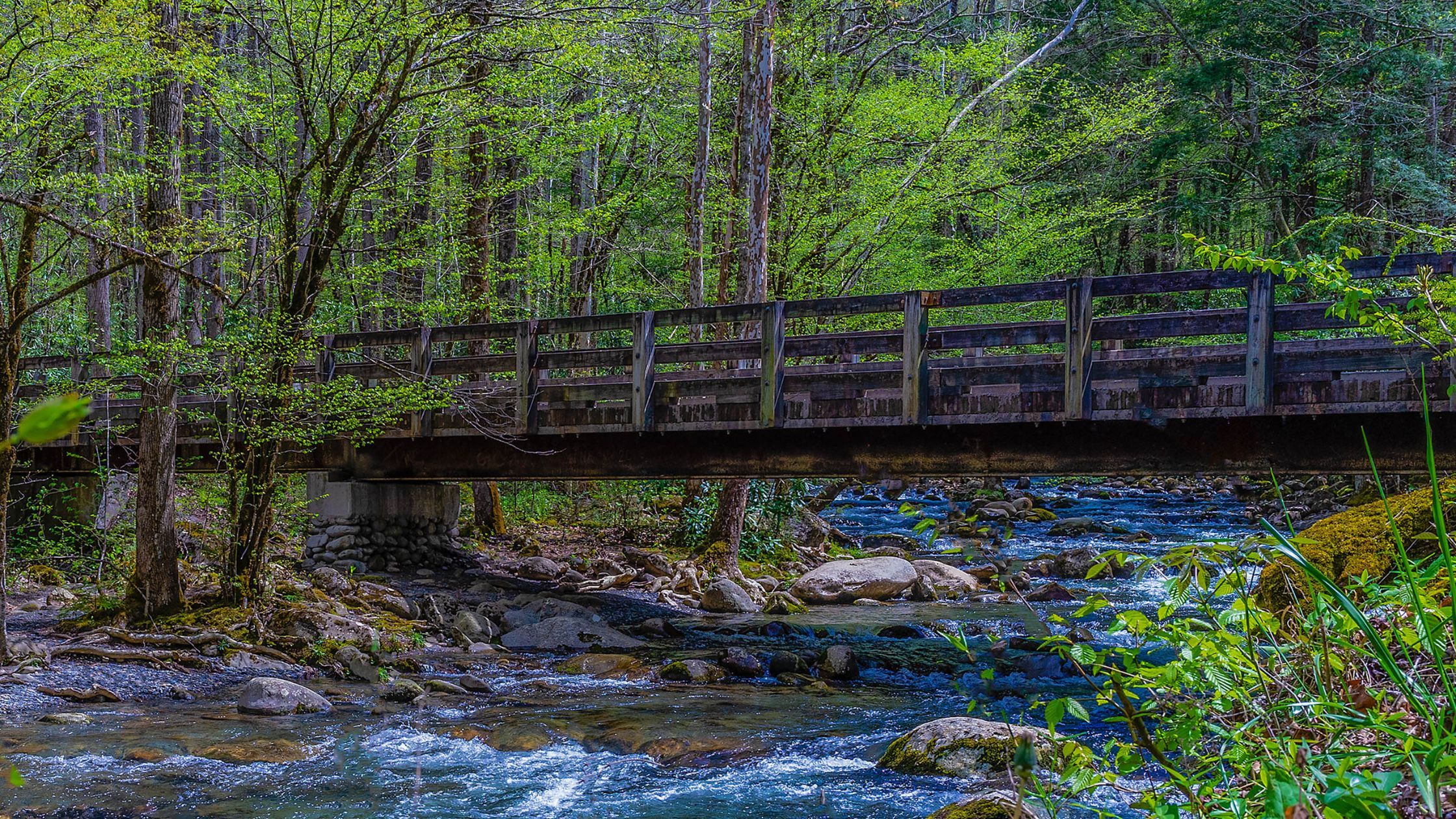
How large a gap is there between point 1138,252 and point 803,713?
28.2 m

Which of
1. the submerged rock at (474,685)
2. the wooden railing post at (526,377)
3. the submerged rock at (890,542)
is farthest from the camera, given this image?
the submerged rock at (890,542)

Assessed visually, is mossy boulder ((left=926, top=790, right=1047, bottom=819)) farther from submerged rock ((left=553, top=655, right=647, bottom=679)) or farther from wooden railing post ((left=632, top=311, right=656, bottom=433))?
wooden railing post ((left=632, top=311, right=656, bottom=433))

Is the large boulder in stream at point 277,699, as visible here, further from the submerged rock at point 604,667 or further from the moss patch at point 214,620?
the submerged rock at point 604,667

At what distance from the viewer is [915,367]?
1034cm

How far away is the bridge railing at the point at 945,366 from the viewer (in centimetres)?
900

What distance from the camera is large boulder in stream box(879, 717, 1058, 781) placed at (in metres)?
6.88

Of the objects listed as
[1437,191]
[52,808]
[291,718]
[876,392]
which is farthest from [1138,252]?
[52,808]

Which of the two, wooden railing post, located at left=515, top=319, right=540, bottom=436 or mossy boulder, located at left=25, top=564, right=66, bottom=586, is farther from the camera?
mossy boulder, located at left=25, top=564, right=66, bottom=586

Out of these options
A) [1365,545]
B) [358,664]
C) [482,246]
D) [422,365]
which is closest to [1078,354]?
[1365,545]

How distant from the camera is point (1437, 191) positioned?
59.9ft

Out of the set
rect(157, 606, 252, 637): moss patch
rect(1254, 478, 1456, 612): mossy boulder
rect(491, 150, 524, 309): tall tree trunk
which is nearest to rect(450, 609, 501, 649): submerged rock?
rect(157, 606, 252, 637): moss patch

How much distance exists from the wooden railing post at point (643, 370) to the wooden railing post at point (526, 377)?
142cm

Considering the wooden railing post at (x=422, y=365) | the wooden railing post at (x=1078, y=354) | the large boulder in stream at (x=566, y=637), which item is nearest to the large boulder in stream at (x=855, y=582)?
the large boulder in stream at (x=566, y=637)

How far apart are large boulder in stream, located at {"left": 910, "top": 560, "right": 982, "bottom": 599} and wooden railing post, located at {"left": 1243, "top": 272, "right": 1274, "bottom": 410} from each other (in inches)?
276
